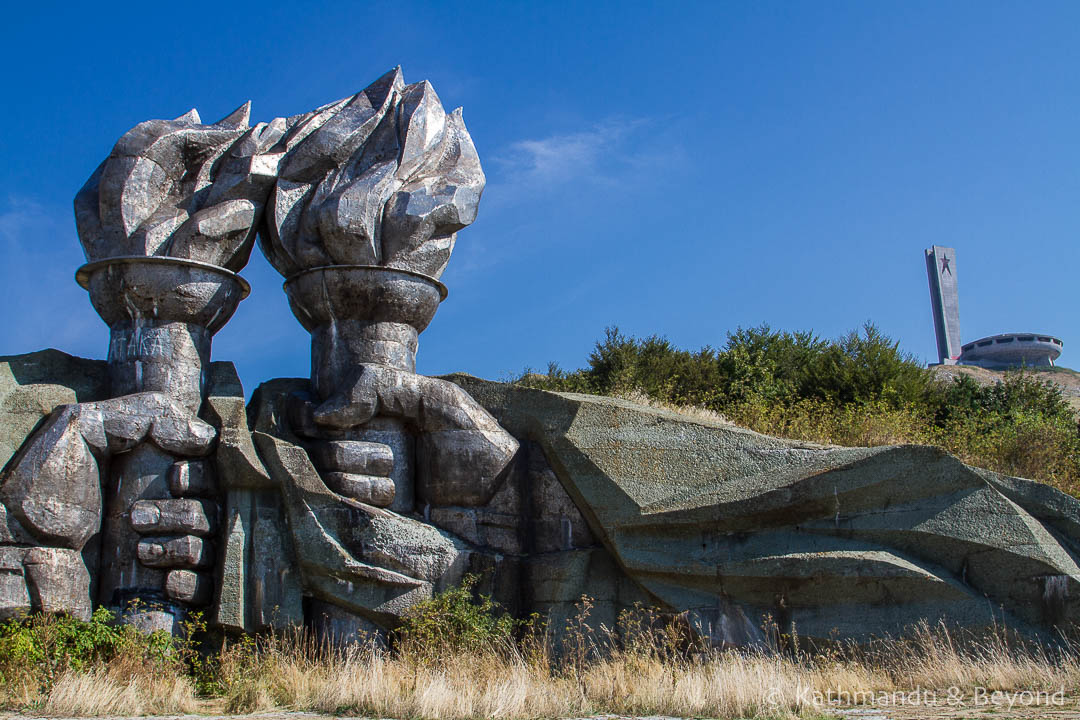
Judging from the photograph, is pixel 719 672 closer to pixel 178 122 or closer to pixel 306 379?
pixel 306 379

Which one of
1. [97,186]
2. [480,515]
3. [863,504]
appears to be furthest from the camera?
[97,186]

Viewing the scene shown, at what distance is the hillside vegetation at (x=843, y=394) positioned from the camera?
12.8m

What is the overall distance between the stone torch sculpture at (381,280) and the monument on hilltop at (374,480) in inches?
1.0

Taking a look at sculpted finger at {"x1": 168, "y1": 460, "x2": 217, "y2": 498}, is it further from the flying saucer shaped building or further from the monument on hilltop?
the flying saucer shaped building

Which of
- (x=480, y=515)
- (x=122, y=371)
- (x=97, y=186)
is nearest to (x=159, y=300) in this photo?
(x=122, y=371)

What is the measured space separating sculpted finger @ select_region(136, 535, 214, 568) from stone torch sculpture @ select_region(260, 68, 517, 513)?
1145 millimetres

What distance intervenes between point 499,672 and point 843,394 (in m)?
10.3

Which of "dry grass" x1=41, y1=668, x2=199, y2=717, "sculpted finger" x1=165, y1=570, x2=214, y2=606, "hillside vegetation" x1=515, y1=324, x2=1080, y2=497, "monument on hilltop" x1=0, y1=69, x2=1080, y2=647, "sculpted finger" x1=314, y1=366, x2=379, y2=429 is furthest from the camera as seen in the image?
"hillside vegetation" x1=515, y1=324, x2=1080, y2=497

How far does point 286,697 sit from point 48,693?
4.93 ft

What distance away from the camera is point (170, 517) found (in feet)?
26.3

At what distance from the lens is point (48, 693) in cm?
670

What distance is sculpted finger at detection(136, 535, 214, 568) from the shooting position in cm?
791

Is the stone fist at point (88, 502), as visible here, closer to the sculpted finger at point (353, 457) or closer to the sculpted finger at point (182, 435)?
the sculpted finger at point (182, 435)

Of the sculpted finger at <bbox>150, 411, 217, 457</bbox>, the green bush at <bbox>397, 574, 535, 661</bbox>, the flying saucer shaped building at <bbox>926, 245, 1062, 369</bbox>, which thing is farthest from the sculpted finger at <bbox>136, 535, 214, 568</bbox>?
the flying saucer shaped building at <bbox>926, 245, 1062, 369</bbox>
